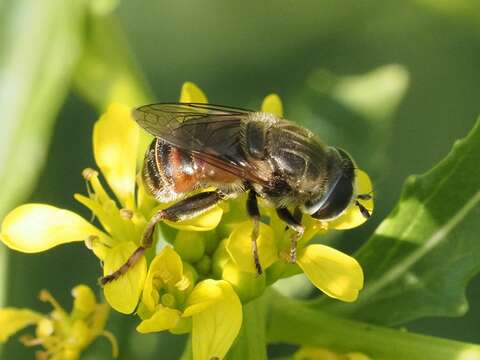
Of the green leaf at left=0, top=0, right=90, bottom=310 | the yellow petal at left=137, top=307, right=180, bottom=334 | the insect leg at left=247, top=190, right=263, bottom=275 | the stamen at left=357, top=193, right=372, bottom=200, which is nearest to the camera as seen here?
the yellow petal at left=137, top=307, right=180, bottom=334

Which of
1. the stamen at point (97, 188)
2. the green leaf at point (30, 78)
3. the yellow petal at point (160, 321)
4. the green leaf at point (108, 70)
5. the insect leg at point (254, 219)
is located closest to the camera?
the yellow petal at point (160, 321)

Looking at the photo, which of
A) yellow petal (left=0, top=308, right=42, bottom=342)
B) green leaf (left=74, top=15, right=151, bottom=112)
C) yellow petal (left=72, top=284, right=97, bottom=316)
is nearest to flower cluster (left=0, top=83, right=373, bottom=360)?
yellow petal (left=72, top=284, right=97, bottom=316)

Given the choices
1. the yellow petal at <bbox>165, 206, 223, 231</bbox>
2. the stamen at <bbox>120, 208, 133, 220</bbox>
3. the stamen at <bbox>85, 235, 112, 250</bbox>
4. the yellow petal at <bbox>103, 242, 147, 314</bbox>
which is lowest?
the yellow petal at <bbox>103, 242, 147, 314</bbox>

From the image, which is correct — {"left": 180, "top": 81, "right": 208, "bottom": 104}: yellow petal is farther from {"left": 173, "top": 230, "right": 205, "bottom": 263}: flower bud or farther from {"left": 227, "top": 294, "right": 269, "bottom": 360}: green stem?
{"left": 227, "top": 294, "right": 269, "bottom": 360}: green stem

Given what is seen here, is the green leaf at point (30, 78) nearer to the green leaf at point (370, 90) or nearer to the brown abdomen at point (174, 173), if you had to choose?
the brown abdomen at point (174, 173)

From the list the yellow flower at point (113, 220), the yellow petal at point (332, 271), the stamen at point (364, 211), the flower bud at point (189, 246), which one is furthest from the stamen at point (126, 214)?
the stamen at point (364, 211)

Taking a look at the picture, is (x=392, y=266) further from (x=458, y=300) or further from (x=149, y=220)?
(x=149, y=220)

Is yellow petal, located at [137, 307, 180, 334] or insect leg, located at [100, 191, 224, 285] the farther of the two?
insect leg, located at [100, 191, 224, 285]
